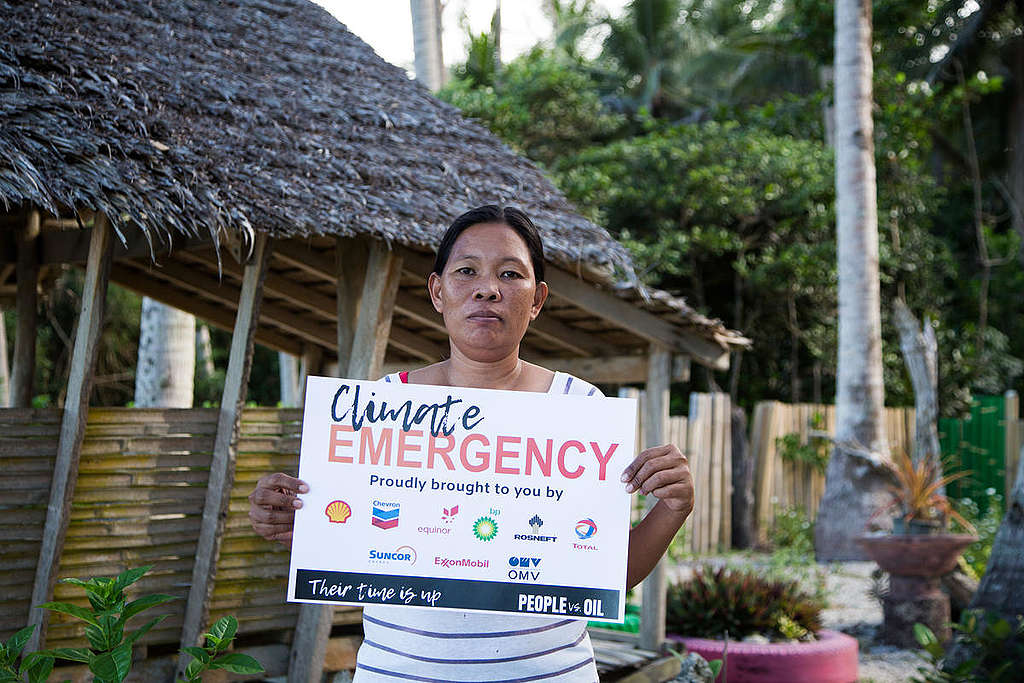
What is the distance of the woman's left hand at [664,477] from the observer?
2.23 meters

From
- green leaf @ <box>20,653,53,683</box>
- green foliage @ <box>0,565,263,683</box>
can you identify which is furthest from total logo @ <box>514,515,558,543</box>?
green leaf @ <box>20,653,53,683</box>

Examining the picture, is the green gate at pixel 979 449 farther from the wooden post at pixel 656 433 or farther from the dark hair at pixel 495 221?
the dark hair at pixel 495 221

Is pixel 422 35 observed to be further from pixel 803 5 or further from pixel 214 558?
pixel 214 558

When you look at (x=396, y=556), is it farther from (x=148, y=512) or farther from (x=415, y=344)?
(x=415, y=344)

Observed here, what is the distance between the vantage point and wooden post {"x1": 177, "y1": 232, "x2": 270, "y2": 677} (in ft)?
16.4

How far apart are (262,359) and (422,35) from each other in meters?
8.33

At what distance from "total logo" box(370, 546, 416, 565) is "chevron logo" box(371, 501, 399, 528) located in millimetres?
59

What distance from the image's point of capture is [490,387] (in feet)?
8.00

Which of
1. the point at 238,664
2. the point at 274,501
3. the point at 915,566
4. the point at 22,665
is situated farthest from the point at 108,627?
the point at 915,566

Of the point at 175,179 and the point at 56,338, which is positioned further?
the point at 56,338

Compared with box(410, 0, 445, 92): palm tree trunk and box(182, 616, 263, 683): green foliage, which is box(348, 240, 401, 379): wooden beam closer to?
box(182, 616, 263, 683): green foliage

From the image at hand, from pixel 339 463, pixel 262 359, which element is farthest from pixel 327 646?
pixel 262 359

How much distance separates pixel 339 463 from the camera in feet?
7.75

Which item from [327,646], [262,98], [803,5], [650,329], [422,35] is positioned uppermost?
[803,5]
